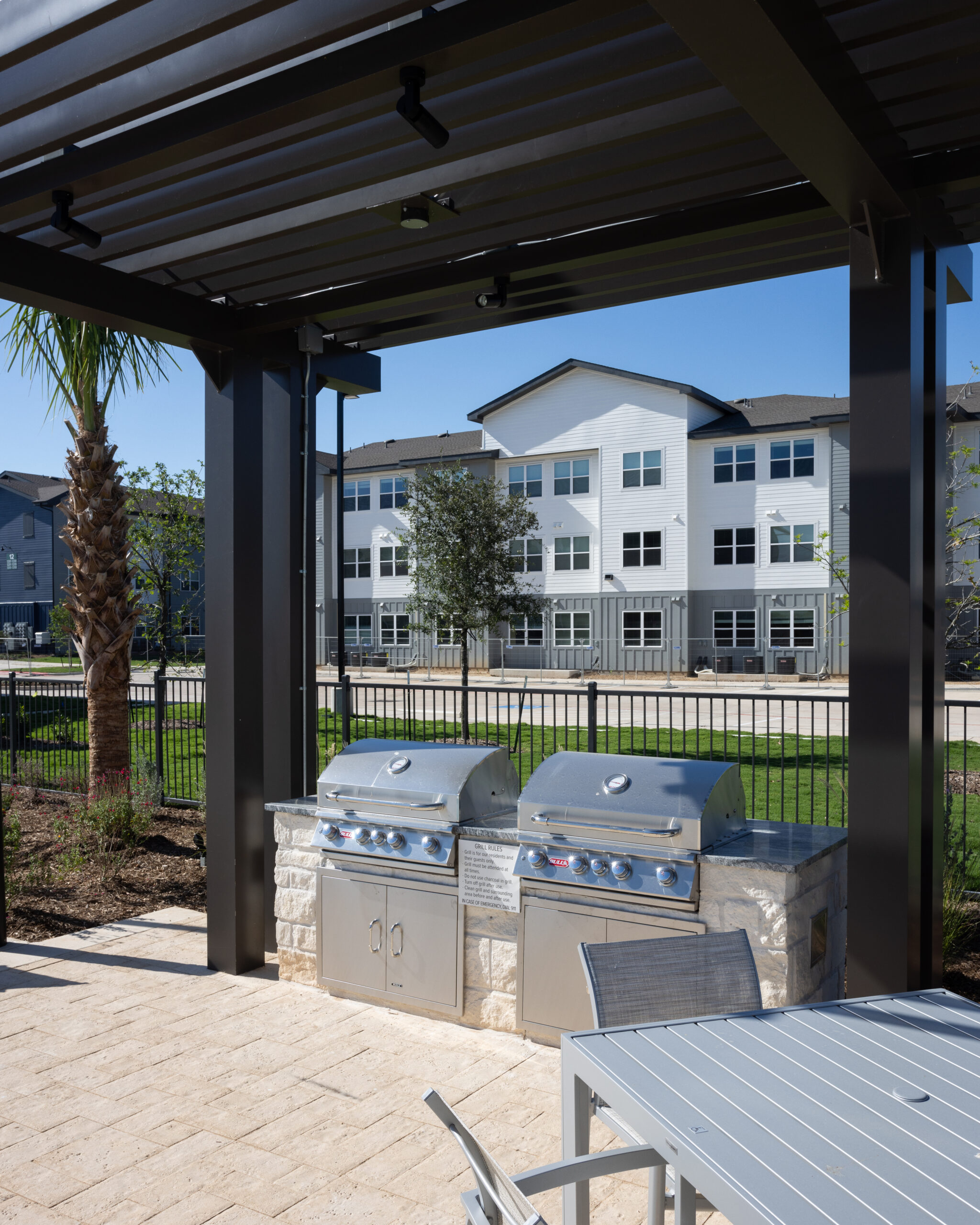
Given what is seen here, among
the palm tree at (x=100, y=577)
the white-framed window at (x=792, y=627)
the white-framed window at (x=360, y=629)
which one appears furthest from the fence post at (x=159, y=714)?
the white-framed window at (x=360, y=629)

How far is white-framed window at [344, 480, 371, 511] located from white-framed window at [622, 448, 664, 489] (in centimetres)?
1010

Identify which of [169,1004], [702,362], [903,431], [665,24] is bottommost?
[169,1004]

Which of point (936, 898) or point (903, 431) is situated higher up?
point (903, 431)

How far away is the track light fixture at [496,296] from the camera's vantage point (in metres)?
4.43

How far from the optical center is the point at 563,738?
13328mm

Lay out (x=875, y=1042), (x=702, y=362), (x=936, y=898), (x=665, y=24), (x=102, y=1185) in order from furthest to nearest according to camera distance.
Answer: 1. (x=702, y=362)
2. (x=936, y=898)
3. (x=102, y=1185)
4. (x=665, y=24)
5. (x=875, y=1042)

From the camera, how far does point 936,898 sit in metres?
3.61

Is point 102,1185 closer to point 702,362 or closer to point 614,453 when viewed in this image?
point 614,453

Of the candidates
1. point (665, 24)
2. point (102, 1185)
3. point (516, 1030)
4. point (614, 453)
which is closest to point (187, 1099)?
point (102, 1185)

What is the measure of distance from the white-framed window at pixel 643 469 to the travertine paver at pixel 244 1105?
2703cm

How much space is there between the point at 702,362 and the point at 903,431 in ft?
110

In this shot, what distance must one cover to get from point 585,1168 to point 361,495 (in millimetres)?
34873

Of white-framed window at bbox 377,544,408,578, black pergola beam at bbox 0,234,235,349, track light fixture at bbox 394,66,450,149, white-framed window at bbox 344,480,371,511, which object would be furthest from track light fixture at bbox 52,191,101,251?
white-framed window at bbox 344,480,371,511

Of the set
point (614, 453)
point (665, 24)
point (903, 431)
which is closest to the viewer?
point (665, 24)
